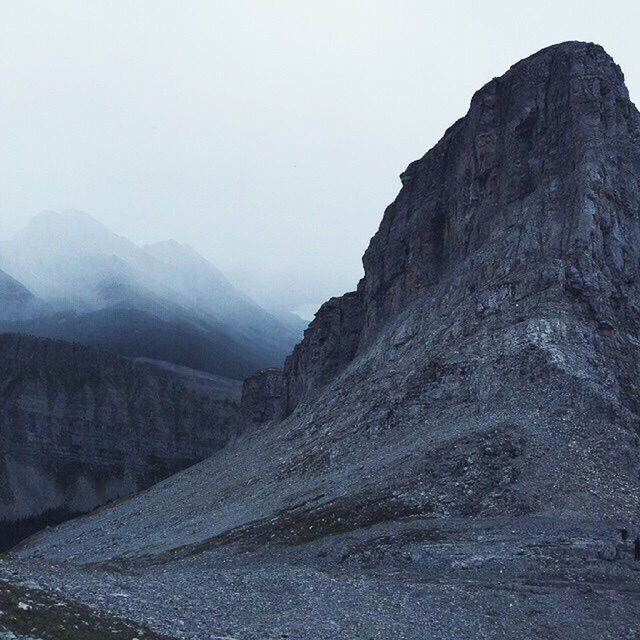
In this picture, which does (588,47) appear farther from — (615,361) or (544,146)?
(615,361)

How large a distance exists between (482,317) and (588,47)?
3358 centimetres

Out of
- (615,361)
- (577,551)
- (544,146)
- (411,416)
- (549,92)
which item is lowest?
(577,551)

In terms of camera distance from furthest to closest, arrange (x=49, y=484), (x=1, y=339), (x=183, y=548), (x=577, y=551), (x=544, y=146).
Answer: (x=1, y=339)
(x=49, y=484)
(x=544, y=146)
(x=183, y=548)
(x=577, y=551)

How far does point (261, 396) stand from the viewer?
145750 mm

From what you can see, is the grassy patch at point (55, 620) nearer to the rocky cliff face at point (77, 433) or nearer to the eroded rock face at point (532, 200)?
the eroded rock face at point (532, 200)

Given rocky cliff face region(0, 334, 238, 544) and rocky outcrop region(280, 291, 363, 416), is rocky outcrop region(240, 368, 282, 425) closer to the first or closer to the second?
rocky outcrop region(280, 291, 363, 416)

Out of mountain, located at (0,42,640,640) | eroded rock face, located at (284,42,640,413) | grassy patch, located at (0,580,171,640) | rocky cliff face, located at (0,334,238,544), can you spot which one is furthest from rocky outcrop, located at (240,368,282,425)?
grassy patch, located at (0,580,171,640)

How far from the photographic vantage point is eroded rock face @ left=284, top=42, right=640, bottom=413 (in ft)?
224

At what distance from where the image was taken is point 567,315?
2461 inches

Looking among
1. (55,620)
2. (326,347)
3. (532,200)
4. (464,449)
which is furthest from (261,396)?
Result: (55,620)

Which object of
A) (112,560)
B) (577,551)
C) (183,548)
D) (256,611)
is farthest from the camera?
(112,560)

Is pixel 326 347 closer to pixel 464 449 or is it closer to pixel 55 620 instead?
pixel 464 449

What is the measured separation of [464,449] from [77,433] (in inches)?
5796

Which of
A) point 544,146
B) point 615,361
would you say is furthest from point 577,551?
point 544,146
